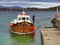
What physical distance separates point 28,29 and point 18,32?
1.26m

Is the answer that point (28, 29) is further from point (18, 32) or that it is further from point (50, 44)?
point (50, 44)

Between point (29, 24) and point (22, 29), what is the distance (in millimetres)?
1062

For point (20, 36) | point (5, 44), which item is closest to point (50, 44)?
point (5, 44)

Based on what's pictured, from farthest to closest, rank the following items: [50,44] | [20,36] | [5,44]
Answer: [20,36]
[5,44]
[50,44]

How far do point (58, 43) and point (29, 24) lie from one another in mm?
15551

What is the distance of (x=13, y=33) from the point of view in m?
34.4

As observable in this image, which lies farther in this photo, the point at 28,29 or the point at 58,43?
the point at 28,29

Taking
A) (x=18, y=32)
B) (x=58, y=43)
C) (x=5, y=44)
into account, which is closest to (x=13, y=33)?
(x=18, y=32)

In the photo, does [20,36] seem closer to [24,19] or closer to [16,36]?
[16,36]

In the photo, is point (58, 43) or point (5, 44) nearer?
point (58, 43)

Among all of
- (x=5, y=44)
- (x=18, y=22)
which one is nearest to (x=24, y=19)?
(x=18, y=22)

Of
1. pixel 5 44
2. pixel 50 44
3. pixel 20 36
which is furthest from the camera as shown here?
pixel 20 36

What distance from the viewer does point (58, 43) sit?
1808cm

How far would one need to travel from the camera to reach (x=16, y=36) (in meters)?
33.1
